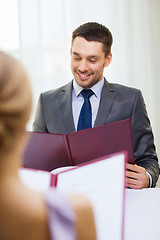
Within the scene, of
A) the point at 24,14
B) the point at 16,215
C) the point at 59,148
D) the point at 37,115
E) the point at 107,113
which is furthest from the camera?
the point at 24,14

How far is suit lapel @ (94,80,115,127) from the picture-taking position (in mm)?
1765

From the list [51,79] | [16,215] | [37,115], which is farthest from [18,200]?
[51,79]

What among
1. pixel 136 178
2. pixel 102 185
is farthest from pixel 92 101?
pixel 102 185

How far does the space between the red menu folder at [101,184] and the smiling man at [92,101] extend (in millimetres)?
1025

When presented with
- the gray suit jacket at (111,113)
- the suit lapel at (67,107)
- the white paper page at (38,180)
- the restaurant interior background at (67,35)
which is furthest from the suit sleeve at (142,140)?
the restaurant interior background at (67,35)

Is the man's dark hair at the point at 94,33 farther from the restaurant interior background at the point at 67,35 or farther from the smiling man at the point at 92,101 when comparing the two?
the restaurant interior background at the point at 67,35

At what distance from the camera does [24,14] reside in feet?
9.61

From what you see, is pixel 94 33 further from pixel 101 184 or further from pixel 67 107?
pixel 101 184

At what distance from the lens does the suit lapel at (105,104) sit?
1765 mm

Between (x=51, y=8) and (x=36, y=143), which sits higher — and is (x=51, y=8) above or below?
above

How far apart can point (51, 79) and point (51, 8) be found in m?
0.65

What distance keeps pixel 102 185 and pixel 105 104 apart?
45.7 inches

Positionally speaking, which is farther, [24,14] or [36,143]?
[24,14]

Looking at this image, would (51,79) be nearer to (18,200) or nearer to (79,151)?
(79,151)
